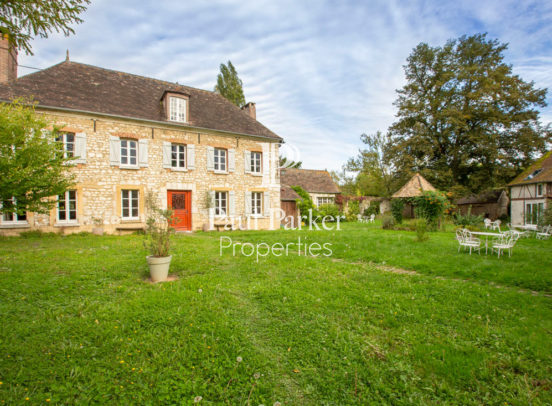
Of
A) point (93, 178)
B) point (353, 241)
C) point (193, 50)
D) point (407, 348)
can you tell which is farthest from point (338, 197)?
point (407, 348)

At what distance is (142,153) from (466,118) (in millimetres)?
23801

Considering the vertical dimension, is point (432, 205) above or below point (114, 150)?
below

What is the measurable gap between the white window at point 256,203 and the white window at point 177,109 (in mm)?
5491

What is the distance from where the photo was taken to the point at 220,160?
14688 mm

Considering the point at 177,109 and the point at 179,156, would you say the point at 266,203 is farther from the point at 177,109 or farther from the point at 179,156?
the point at 177,109

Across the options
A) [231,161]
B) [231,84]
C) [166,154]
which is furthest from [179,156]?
[231,84]

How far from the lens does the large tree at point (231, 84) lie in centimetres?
2685

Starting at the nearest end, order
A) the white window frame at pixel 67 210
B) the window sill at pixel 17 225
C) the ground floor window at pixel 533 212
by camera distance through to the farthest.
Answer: the window sill at pixel 17 225 → the white window frame at pixel 67 210 → the ground floor window at pixel 533 212

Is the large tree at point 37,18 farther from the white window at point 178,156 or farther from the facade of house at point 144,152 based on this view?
the white window at point 178,156

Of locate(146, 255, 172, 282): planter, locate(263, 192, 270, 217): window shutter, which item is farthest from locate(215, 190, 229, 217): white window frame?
locate(146, 255, 172, 282): planter

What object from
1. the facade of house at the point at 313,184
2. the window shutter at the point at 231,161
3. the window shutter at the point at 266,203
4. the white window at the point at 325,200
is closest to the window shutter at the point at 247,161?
the window shutter at the point at 231,161

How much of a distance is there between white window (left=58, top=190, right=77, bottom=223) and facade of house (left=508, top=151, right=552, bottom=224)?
79.2ft

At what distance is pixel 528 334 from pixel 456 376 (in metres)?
1.46

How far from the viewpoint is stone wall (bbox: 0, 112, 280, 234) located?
1124 centimetres
